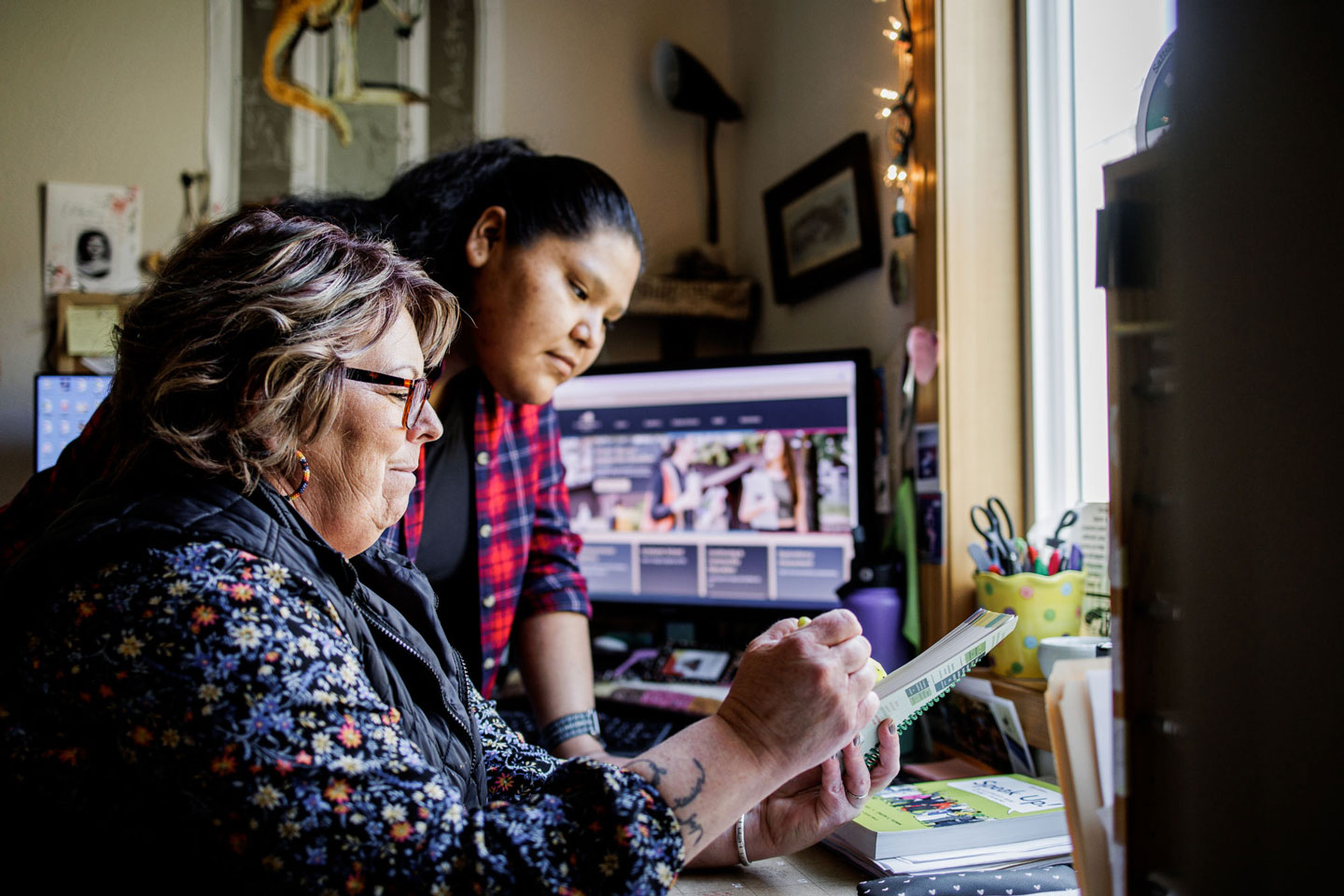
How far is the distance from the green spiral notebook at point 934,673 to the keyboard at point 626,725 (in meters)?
0.66

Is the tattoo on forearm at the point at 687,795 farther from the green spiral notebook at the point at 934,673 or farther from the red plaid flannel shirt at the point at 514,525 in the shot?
the red plaid flannel shirt at the point at 514,525

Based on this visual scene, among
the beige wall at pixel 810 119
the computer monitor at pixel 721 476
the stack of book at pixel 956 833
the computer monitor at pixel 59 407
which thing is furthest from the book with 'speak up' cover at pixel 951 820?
the computer monitor at pixel 59 407

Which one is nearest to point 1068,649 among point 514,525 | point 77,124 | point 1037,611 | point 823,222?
point 1037,611

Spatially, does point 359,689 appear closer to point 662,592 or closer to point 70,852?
point 70,852

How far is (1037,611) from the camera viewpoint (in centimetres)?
127

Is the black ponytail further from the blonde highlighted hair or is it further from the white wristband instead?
the white wristband

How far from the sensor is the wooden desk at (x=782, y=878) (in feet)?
3.02

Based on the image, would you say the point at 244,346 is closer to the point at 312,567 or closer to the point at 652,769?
the point at 312,567

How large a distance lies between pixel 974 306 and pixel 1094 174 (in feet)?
0.85

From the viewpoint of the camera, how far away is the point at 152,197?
2.29 m

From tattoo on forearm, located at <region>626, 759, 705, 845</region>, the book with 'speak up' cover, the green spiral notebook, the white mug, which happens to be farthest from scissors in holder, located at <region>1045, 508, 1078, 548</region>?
tattoo on forearm, located at <region>626, 759, 705, 845</region>

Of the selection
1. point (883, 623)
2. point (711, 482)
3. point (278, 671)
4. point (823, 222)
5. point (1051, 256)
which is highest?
point (823, 222)

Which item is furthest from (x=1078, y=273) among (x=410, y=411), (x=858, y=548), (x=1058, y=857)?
(x=410, y=411)

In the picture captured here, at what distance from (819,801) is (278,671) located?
568 mm
